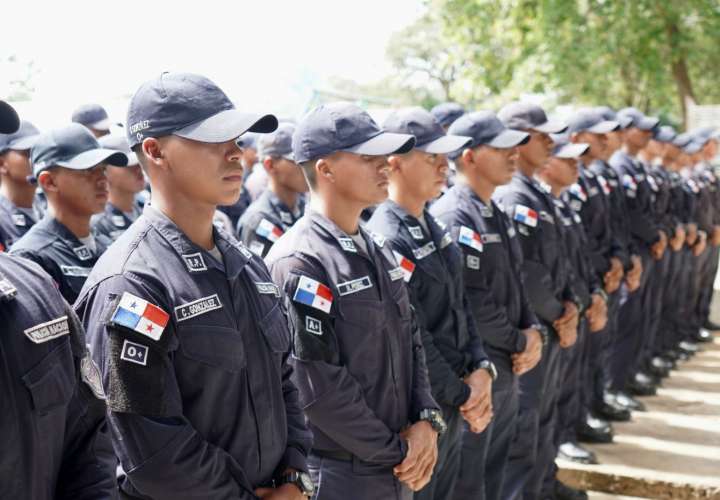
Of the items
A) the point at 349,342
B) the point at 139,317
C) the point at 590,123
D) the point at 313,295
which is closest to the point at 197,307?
the point at 139,317

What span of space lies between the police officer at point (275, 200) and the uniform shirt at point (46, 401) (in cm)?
326

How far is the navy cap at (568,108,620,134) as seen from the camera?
6.86 metres

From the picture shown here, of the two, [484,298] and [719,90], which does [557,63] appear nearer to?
[719,90]

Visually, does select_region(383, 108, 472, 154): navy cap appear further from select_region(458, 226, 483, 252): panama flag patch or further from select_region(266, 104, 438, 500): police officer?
select_region(266, 104, 438, 500): police officer

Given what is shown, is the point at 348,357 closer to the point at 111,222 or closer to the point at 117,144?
the point at 111,222

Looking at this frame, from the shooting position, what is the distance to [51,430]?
5.75 ft

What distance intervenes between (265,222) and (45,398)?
11.8 ft

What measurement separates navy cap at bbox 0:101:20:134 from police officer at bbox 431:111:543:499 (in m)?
2.70

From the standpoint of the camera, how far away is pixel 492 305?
4.19 m

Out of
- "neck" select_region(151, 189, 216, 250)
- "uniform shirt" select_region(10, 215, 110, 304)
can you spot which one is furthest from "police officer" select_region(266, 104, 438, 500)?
"uniform shirt" select_region(10, 215, 110, 304)

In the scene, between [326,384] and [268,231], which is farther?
[268,231]

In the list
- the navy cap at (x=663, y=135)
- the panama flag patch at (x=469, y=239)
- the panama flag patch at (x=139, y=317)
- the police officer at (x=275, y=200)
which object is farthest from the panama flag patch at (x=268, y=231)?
the navy cap at (x=663, y=135)

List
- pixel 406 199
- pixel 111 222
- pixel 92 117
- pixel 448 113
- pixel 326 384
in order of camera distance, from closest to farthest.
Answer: pixel 326 384 → pixel 406 199 → pixel 111 222 → pixel 92 117 → pixel 448 113

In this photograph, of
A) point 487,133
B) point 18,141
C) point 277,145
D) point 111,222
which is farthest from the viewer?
point 277,145
